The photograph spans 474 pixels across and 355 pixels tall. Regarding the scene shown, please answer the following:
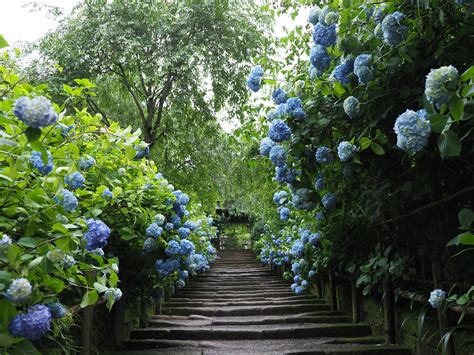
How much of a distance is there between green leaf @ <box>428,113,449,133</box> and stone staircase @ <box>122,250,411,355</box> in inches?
93.4

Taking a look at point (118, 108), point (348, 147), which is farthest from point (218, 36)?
point (348, 147)

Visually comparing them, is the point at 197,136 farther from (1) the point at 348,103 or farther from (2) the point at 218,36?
(1) the point at 348,103

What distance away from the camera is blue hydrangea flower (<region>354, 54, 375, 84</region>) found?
178 centimetres

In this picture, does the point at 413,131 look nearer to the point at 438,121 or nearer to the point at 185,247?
the point at 438,121

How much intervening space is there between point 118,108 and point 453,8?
9.03m

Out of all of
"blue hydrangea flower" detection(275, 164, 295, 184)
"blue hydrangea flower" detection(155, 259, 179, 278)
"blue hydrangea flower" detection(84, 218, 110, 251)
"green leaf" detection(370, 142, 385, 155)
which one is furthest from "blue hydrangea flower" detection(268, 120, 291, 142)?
"blue hydrangea flower" detection(155, 259, 179, 278)

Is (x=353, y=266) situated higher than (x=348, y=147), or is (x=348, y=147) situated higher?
(x=348, y=147)

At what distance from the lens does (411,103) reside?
6.25ft

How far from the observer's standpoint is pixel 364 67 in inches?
69.9

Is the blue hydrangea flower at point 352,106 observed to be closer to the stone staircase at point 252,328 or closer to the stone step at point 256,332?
the stone staircase at point 252,328

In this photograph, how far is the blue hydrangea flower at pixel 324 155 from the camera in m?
2.23

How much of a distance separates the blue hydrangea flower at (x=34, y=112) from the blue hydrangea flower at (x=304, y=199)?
180cm

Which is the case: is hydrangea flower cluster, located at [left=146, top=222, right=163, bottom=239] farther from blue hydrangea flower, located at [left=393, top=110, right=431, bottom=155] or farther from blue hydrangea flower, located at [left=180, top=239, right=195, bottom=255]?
blue hydrangea flower, located at [left=393, top=110, right=431, bottom=155]

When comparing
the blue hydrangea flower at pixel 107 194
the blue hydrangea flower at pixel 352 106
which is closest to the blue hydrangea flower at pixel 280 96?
the blue hydrangea flower at pixel 352 106
